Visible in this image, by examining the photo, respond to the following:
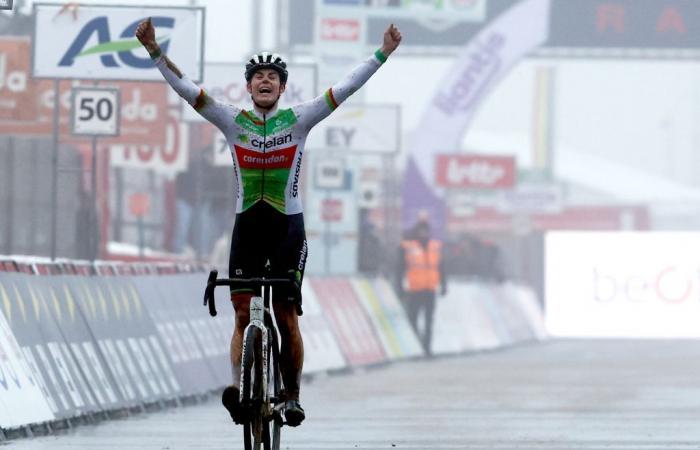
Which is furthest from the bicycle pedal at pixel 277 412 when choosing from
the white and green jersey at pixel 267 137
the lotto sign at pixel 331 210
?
the lotto sign at pixel 331 210

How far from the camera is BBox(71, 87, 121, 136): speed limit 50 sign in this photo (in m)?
19.8

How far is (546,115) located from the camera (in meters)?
102

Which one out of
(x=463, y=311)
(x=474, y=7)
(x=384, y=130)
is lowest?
(x=463, y=311)

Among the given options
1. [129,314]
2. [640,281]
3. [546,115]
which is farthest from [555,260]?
[546,115]

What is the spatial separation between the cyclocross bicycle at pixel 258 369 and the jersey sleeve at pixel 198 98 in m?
0.74

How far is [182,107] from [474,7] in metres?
22.3

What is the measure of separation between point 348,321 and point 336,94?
1535 centimetres

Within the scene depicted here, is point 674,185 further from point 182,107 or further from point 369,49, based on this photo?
point 182,107

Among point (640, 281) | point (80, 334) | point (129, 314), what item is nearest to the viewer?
point (80, 334)

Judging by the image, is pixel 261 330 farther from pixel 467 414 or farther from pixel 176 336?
pixel 176 336

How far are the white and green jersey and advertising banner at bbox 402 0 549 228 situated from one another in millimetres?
31785

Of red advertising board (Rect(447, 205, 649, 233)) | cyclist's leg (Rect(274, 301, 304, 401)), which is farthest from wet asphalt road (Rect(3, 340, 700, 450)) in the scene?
red advertising board (Rect(447, 205, 649, 233))

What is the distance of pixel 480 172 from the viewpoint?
5350 centimetres

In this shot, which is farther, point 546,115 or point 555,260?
point 546,115
